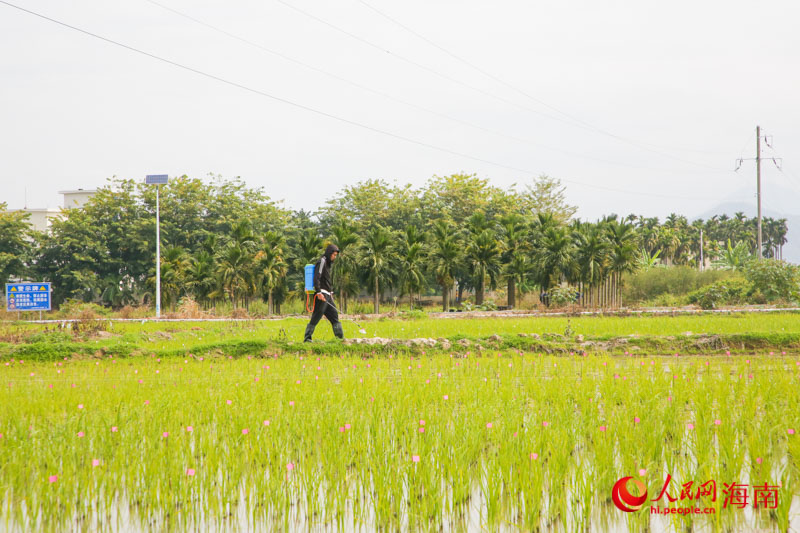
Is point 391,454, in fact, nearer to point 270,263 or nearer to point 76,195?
point 270,263

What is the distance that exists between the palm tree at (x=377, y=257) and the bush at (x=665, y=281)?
43.9 ft

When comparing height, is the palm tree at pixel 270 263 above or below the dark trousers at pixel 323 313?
above

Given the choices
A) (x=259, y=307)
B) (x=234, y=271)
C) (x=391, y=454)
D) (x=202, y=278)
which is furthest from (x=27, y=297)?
(x=391, y=454)

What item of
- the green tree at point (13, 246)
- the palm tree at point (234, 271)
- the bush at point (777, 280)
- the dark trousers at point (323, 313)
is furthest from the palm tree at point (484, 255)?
the green tree at point (13, 246)

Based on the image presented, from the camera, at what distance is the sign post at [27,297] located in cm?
2447

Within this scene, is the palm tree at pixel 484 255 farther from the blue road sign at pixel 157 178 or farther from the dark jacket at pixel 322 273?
the dark jacket at pixel 322 273

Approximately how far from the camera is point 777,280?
2798 cm

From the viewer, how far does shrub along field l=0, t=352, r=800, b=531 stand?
3.63m

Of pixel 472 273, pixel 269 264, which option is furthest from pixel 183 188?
pixel 472 273

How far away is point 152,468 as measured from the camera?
413 centimetres

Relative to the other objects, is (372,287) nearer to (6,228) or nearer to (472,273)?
(472,273)

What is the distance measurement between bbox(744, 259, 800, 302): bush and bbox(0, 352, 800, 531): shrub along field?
24163 mm

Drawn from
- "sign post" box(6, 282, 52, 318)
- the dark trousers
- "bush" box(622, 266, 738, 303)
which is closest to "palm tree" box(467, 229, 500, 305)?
"bush" box(622, 266, 738, 303)

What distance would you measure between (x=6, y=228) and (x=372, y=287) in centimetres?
2167
